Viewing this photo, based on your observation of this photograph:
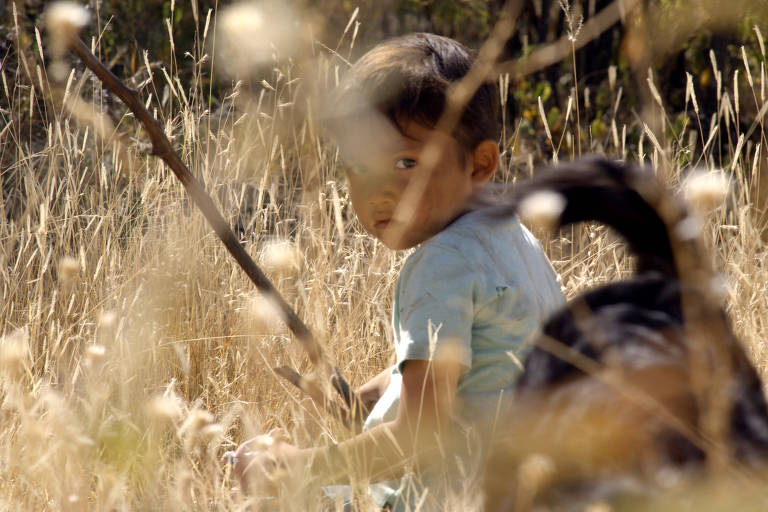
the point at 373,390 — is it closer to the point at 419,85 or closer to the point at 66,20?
the point at 419,85

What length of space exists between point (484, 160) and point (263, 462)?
0.75 metres

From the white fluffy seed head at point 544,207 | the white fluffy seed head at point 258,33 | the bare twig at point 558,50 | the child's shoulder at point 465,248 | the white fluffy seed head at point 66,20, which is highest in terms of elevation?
the white fluffy seed head at point 258,33

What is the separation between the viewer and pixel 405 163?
1801mm

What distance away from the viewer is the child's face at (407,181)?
1794mm

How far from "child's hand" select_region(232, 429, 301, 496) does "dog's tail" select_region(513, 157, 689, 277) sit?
0.56m

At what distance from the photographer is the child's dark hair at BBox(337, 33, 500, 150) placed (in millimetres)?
1829

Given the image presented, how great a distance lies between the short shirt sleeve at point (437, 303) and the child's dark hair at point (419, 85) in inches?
12.3

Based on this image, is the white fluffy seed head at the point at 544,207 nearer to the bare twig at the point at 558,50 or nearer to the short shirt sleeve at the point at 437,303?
the bare twig at the point at 558,50

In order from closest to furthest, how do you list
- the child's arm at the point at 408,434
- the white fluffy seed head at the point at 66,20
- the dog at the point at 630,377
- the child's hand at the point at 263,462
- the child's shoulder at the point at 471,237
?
the dog at the point at 630,377
the white fluffy seed head at the point at 66,20
the child's hand at the point at 263,462
the child's arm at the point at 408,434
the child's shoulder at the point at 471,237

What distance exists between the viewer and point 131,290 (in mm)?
2658

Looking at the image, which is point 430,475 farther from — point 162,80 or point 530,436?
point 162,80

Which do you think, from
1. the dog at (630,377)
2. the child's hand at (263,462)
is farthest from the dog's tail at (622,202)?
the child's hand at (263,462)

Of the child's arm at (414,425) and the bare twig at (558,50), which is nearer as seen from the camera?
the bare twig at (558,50)

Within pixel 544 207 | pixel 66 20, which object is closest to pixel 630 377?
pixel 544 207
